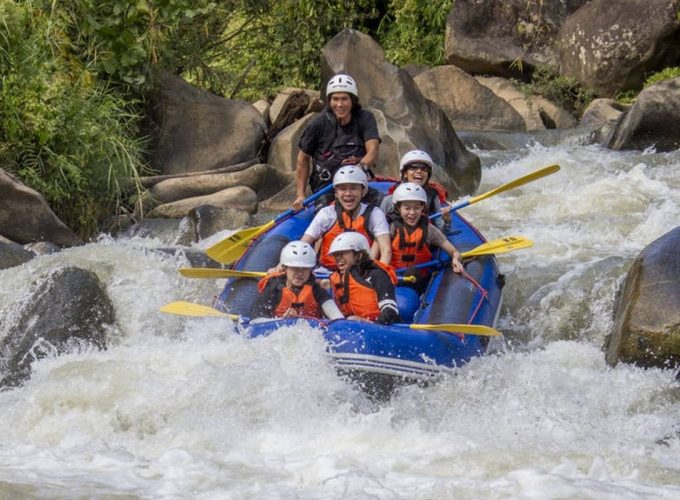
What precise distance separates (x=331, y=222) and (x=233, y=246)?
1001 mm

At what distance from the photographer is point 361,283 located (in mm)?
6535

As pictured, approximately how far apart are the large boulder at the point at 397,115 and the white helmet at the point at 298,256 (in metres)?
4.24

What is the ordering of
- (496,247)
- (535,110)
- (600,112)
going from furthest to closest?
(535,110) < (600,112) < (496,247)

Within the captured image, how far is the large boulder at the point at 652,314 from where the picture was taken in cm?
639

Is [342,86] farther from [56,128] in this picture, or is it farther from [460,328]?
[56,128]

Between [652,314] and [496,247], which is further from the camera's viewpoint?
[496,247]

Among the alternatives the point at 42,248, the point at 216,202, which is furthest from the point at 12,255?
the point at 216,202

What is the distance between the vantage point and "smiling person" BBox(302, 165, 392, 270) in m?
7.15

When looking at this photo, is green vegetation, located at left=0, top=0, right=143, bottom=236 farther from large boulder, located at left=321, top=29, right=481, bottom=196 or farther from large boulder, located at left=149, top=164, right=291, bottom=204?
large boulder, located at left=321, top=29, right=481, bottom=196

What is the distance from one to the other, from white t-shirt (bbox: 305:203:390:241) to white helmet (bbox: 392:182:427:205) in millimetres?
147

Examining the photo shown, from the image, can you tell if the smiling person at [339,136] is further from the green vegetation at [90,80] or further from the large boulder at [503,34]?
the large boulder at [503,34]

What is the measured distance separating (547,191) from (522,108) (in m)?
4.84

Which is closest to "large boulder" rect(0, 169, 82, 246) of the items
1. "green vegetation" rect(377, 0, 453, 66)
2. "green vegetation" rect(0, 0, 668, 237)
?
"green vegetation" rect(0, 0, 668, 237)

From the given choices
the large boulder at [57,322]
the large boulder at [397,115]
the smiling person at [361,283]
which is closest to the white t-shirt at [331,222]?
the smiling person at [361,283]
